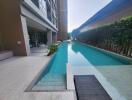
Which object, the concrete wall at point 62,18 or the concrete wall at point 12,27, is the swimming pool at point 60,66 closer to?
the concrete wall at point 12,27

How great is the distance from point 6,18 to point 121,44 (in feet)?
24.5

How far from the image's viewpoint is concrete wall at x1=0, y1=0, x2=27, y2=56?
20.7ft

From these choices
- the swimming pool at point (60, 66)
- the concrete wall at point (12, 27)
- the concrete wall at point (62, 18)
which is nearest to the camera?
the swimming pool at point (60, 66)

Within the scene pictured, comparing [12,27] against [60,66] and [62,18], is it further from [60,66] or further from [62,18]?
[62,18]

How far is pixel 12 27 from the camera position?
6.62 meters

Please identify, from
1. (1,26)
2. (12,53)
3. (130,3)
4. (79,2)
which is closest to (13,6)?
(1,26)

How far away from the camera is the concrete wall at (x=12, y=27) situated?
6.31 meters

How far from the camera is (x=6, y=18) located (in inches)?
258

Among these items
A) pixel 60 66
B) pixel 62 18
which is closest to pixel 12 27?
pixel 60 66

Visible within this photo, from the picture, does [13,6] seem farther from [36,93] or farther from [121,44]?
[121,44]

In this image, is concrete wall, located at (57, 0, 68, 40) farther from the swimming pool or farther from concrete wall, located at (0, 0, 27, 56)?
concrete wall, located at (0, 0, 27, 56)

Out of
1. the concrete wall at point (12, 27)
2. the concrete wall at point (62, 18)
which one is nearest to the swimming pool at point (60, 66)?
the concrete wall at point (12, 27)

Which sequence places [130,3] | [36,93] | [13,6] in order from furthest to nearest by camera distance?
[130,3]
[13,6]
[36,93]

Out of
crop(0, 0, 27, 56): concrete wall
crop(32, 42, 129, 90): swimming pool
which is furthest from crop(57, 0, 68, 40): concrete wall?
crop(0, 0, 27, 56): concrete wall
